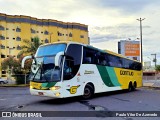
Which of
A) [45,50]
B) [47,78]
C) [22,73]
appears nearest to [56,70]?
[47,78]

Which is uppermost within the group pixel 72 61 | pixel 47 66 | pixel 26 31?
pixel 26 31

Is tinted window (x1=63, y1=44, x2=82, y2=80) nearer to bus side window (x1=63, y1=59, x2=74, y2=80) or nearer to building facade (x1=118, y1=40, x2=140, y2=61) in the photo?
bus side window (x1=63, y1=59, x2=74, y2=80)

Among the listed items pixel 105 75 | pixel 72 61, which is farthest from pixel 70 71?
pixel 105 75

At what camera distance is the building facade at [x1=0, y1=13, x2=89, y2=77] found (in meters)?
71.1

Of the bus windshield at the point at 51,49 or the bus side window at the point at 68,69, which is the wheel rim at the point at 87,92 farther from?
the bus windshield at the point at 51,49

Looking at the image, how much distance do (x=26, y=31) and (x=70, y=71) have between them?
203ft

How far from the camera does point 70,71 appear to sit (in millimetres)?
14477

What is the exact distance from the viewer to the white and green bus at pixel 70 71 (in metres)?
13.8

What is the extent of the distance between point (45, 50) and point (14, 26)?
60.7 metres

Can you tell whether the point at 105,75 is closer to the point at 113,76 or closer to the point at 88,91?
the point at 113,76

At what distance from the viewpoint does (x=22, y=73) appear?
127 ft

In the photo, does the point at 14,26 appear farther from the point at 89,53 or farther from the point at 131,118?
the point at 131,118

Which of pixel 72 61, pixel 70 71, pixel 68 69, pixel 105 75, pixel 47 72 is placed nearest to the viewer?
pixel 47 72

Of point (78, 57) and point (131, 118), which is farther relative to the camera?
point (78, 57)
